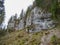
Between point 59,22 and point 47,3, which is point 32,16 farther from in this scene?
point 59,22

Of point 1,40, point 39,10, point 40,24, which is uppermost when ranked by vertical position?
point 39,10

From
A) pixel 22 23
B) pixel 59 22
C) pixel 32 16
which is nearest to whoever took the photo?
pixel 59 22

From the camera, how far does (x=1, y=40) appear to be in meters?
36.9

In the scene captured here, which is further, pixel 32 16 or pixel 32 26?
pixel 32 16

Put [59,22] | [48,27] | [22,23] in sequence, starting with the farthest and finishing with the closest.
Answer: [22,23], [48,27], [59,22]

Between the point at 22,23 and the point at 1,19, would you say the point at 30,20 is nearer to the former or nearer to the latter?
the point at 1,19

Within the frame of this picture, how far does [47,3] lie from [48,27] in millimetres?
5856

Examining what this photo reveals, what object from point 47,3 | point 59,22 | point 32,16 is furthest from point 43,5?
point 59,22

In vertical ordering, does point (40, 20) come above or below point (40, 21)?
above

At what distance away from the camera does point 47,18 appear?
125 feet

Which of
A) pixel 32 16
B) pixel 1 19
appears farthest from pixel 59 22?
pixel 1 19

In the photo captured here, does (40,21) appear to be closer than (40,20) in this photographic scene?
Yes

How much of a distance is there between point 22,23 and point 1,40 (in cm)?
1699

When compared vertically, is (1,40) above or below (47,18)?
below
